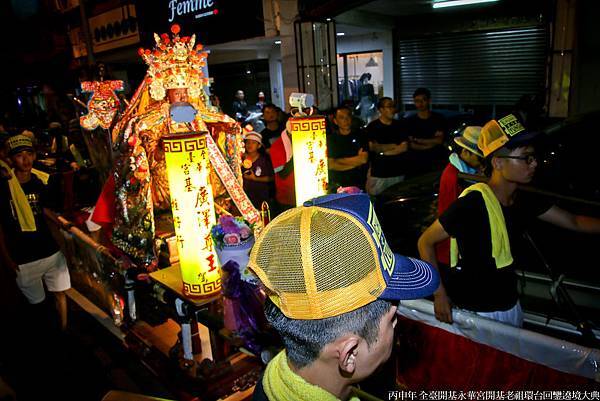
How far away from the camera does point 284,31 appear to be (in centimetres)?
1060

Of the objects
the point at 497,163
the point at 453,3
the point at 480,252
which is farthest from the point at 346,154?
the point at 453,3

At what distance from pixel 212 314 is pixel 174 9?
13.2 metres

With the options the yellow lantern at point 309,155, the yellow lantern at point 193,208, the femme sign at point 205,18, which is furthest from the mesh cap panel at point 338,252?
the femme sign at point 205,18

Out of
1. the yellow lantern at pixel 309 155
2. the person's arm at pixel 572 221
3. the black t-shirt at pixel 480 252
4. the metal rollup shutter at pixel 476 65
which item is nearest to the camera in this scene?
the black t-shirt at pixel 480 252

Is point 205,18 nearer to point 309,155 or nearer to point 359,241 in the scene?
point 309,155

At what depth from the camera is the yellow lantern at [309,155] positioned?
5414 millimetres

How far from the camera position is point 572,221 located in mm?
3217

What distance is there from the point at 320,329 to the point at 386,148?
6.00 m

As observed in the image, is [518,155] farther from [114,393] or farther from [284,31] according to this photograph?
[284,31]

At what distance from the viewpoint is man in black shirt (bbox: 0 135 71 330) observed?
5.31 meters

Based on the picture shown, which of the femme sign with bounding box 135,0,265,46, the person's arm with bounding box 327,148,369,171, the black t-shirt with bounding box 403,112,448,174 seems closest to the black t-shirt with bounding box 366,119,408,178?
the black t-shirt with bounding box 403,112,448,174

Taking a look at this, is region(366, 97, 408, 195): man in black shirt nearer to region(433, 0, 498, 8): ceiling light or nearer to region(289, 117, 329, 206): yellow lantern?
region(289, 117, 329, 206): yellow lantern

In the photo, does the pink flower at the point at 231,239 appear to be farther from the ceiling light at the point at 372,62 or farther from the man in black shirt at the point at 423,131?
the ceiling light at the point at 372,62

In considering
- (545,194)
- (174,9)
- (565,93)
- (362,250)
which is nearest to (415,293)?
(362,250)
